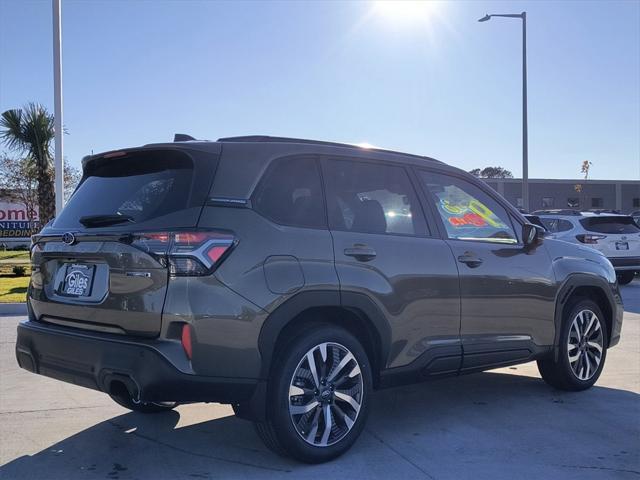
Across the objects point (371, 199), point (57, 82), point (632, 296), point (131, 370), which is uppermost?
Result: point (57, 82)

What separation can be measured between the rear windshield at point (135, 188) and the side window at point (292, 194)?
1.49ft

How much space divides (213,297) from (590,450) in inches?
107

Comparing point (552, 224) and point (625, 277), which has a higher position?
point (552, 224)

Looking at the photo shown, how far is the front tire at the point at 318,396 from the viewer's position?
3721mm

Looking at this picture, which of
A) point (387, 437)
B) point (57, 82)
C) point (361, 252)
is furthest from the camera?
point (57, 82)

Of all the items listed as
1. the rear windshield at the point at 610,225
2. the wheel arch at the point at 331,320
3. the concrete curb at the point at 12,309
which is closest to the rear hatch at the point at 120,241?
the wheel arch at the point at 331,320

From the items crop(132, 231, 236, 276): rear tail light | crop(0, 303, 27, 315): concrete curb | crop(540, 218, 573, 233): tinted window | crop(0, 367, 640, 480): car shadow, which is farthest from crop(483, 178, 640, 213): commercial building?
crop(132, 231, 236, 276): rear tail light

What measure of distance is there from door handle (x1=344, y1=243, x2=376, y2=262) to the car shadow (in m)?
1.27

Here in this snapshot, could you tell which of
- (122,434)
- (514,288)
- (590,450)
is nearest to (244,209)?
(122,434)

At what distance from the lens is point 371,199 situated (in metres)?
4.43

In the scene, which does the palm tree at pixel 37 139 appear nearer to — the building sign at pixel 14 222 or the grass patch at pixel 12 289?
the grass patch at pixel 12 289

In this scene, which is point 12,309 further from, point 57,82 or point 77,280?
point 77,280

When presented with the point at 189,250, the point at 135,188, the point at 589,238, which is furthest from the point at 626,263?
the point at 189,250

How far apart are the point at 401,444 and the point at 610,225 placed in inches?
492
